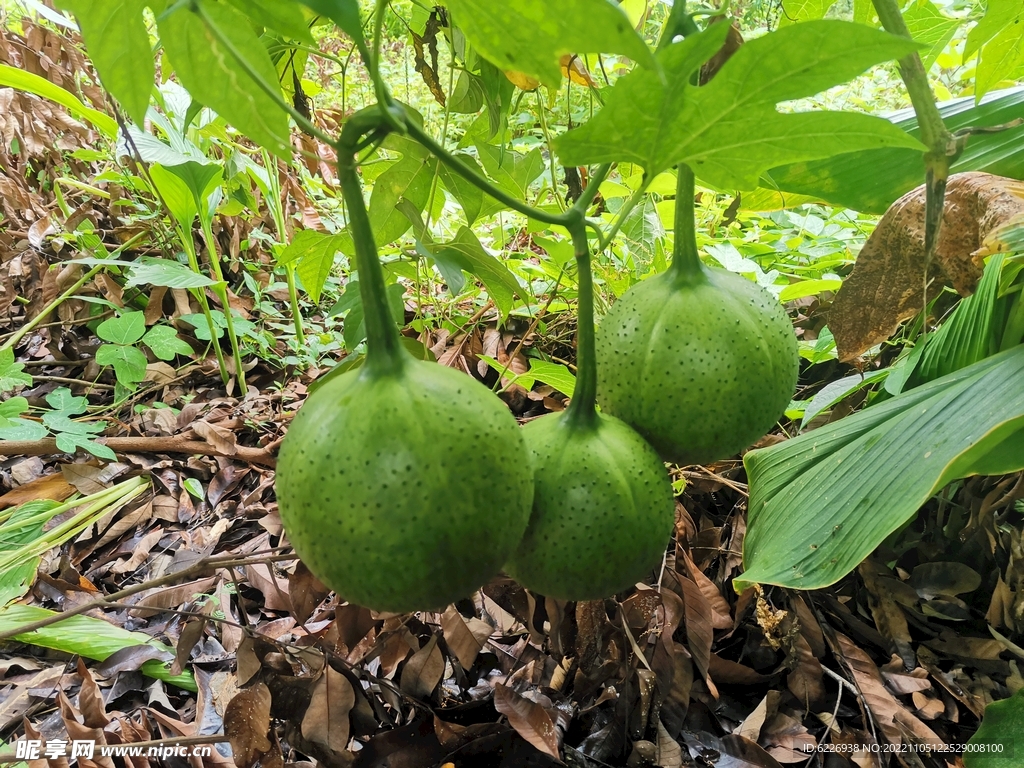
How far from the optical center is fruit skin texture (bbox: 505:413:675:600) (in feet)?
2.36

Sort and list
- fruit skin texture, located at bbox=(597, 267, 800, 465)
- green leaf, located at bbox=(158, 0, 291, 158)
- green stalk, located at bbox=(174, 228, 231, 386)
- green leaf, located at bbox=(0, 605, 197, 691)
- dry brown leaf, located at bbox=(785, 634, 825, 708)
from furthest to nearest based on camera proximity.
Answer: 1. green stalk, located at bbox=(174, 228, 231, 386)
2. green leaf, located at bbox=(0, 605, 197, 691)
3. dry brown leaf, located at bbox=(785, 634, 825, 708)
4. fruit skin texture, located at bbox=(597, 267, 800, 465)
5. green leaf, located at bbox=(158, 0, 291, 158)

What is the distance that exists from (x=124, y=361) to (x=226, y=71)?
1.88m

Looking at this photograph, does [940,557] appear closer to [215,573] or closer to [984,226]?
[984,226]

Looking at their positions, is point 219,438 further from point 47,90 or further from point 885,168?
point 885,168

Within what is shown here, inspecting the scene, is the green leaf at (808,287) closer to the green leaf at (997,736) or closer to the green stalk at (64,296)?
the green leaf at (997,736)

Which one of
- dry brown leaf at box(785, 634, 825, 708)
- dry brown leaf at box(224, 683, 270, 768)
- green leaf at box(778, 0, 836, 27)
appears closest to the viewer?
dry brown leaf at box(224, 683, 270, 768)

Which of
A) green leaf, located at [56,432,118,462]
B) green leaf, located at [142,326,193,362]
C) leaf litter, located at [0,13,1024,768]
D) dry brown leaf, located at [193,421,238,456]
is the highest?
green leaf, located at [142,326,193,362]

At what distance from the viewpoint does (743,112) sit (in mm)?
635

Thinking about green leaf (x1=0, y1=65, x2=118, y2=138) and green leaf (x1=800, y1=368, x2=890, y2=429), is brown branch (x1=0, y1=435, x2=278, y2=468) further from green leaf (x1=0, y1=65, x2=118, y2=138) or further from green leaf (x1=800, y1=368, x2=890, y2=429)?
green leaf (x1=800, y1=368, x2=890, y2=429)

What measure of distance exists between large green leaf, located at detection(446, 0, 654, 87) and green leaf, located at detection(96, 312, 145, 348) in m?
2.10

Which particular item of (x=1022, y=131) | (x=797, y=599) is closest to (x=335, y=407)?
(x=797, y=599)

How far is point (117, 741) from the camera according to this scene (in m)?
1.27

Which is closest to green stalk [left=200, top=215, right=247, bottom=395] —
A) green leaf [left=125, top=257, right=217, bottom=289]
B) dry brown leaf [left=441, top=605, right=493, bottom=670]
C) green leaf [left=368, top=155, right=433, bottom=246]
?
green leaf [left=125, top=257, right=217, bottom=289]

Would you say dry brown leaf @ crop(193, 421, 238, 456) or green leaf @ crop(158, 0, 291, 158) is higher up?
green leaf @ crop(158, 0, 291, 158)
